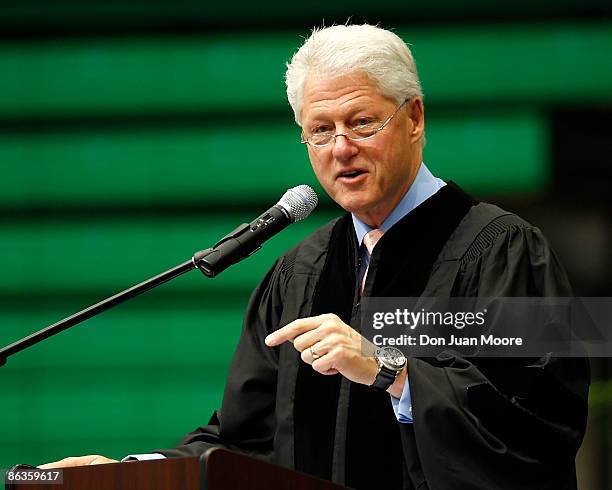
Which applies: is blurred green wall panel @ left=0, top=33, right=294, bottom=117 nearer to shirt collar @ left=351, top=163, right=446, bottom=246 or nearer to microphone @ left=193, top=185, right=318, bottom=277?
shirt collar @ left=351, top=163, right=446, bottom=246

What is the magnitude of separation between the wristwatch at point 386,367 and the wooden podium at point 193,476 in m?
0.26

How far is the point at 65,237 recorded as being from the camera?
467cm

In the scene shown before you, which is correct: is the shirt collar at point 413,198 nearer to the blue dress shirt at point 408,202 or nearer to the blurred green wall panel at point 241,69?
the blue dress shirt at point 408,202

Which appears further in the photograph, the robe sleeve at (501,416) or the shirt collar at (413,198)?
the shirt collar at (413,198)

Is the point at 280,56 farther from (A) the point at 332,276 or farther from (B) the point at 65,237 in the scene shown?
(A) the point at 332,276

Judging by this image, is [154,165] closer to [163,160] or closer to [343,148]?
[163,160]

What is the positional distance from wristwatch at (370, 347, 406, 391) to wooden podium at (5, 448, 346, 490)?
257 millimetres

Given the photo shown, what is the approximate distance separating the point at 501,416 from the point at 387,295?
0.48 m

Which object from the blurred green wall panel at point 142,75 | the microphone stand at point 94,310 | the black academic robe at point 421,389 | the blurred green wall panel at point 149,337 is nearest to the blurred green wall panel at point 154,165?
the blurred green wall panel at point 142,75

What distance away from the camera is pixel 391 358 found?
7.47ft

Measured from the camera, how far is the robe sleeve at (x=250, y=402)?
2812 mm

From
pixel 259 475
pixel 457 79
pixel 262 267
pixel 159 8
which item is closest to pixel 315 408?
pixel 259 475

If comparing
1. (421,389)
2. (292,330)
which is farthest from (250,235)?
(421,389)

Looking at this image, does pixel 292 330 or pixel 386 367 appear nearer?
pixel 292 330
